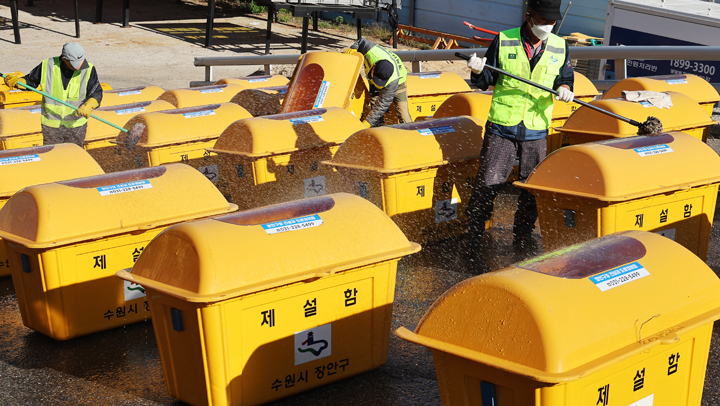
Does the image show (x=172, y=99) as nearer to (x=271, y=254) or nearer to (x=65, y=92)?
(x=65, y=92)

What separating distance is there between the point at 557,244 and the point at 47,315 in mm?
3510

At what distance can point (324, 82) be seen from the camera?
347 inches

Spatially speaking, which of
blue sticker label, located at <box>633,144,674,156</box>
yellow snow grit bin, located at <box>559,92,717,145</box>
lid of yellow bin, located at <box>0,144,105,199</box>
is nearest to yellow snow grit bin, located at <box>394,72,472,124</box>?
yellow snow grit bin, located at <box>559,92,717,145</box>

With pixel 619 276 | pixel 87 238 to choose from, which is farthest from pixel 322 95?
pixel 619 276

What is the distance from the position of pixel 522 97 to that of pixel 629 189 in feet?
4.14

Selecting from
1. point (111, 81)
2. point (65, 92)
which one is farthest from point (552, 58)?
point (111, 81)

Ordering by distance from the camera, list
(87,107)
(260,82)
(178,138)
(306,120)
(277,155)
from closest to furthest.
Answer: (277,155) < (306,120) < (178,138) < (87,107) < (260,82)

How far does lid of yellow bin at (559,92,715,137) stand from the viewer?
7.07 meters

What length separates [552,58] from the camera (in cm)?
584

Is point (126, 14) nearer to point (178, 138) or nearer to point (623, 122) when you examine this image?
point (178, 138)

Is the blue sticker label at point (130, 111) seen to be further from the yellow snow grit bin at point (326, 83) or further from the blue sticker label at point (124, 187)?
the blue sticker label at point (124, 187)

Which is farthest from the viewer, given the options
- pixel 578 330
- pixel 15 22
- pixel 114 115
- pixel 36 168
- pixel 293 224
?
pixel 15 22

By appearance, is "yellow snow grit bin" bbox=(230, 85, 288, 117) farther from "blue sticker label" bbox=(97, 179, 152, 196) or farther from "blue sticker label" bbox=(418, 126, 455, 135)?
"blue sticker label" bbox=(97, 179, 152, 196)

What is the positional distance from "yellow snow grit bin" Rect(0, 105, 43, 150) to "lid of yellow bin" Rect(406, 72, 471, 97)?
16.0ft
